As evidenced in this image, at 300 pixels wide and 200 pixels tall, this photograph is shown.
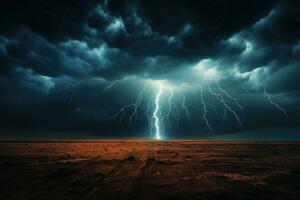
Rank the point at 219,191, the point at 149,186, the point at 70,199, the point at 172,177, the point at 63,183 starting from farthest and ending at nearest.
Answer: the point at 172,177
the point at 63,183
the point at 149,186
the point at 219,191
the point at 70,199

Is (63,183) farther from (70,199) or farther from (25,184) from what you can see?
(70,199)

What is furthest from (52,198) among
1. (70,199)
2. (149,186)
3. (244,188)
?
(244,188)

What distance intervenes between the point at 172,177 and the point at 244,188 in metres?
4.24

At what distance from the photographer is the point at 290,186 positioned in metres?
12.7

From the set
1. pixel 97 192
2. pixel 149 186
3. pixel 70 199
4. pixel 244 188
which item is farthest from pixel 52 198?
pixel 244 188

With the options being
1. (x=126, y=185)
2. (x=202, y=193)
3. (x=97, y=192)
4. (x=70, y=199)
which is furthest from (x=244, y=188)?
(x=70, y=199)

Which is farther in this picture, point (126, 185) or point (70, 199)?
point (126, 185)

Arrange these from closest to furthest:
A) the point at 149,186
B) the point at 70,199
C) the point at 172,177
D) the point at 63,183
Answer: the point at 70,199 < the point at 149,186 < the point at 63,183 < the point at 172,177

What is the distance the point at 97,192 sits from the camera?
35.7 feet

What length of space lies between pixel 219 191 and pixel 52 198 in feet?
22.3

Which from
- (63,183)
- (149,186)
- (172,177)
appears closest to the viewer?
(149,186)

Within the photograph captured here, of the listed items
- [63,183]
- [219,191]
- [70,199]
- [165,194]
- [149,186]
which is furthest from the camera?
[63,183]

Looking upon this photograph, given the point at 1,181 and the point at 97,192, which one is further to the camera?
the point at 1,181

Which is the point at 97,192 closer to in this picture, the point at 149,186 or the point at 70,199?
the point at 70,199
